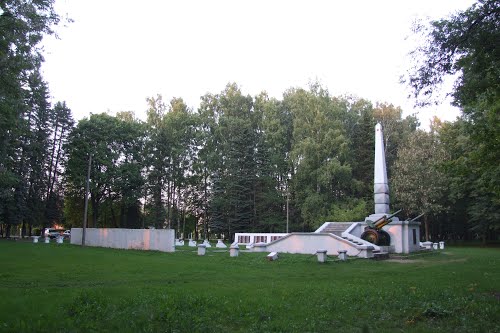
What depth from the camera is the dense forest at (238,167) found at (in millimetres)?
45812

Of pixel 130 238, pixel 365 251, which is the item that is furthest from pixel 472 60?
pixel 130 238

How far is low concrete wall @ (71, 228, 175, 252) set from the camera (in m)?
27.9

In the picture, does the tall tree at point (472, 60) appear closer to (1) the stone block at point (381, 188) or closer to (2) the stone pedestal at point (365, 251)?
(2) the stone pedestal at point (365, 251)

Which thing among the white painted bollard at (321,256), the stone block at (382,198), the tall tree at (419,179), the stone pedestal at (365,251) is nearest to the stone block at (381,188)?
the stone block at (382,198)

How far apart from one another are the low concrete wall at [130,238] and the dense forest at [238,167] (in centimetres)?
1107

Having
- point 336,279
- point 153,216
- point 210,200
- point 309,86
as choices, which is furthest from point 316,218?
point 336,279

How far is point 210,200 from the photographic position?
1994 inches

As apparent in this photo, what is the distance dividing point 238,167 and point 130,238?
69.3 ft

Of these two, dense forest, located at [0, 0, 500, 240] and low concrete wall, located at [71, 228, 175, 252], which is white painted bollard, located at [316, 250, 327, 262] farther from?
dense forest, located at [0, 0, 500, 240]

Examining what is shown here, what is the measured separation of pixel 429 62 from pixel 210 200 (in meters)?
40.5

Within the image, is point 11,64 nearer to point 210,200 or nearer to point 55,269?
point 55,269

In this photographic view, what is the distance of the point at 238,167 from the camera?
50.3m

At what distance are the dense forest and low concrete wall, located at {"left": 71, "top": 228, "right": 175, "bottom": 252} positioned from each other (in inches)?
436

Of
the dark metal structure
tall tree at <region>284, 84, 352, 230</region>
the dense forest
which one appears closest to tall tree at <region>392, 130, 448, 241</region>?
the dense forest
